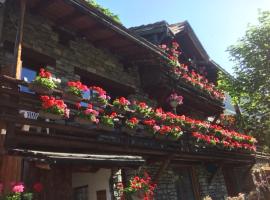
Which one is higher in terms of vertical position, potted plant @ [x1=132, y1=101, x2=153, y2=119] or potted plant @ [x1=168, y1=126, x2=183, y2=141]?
potted plant @ [x1=132, y1=101, x2=153, y2=119]

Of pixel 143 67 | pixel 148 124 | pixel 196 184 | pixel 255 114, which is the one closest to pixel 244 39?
pixel 255 114

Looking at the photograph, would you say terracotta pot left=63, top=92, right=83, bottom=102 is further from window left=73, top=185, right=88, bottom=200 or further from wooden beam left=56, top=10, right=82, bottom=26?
wooden beam left=56, top=10, right=82, bottom=26

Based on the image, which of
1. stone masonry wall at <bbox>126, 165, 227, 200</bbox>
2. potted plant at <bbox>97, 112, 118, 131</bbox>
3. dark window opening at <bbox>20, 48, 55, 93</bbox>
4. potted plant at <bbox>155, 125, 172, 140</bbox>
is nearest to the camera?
potted plant at <bbox>97, 112, 118, 131</bbox>

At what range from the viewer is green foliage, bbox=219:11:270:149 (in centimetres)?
1585

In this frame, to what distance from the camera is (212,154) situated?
1196 centimetres

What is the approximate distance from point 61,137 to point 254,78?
39.8 feet

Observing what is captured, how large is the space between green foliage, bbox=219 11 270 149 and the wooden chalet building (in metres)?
2.24

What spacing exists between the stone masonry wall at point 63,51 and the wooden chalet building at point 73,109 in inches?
1.2

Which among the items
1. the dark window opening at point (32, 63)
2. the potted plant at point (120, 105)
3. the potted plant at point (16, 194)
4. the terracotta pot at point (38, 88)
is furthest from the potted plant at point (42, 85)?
the potted plant at point (120, 105)

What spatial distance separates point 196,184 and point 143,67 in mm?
4893

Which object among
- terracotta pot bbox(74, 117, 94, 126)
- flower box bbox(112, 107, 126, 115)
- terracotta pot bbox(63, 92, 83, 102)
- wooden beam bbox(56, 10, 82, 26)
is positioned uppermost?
wooden beam bbox(56, 10, 82, 26)

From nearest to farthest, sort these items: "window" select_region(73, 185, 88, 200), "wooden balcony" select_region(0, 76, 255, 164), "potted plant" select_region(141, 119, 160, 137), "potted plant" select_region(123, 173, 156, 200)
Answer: "wooden balcony" select_region(0, 76, 255, 164) < "potted plant" select_region(123, 173, 156, 200) < "window" select_region(73, 185, 88, 200) < "potted plant" select_region(141, 119, 160, 137)


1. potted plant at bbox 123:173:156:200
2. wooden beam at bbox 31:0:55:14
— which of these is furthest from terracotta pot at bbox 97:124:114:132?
wooden beam at bbox 31:0:55:14

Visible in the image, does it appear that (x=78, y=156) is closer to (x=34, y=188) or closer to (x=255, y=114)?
(x=34, y=188)
